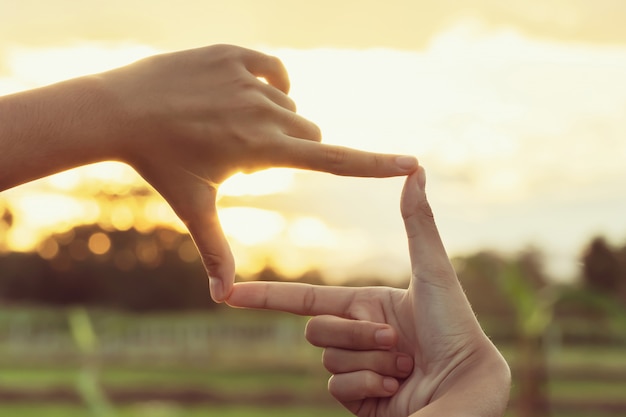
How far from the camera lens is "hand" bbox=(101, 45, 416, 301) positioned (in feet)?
2.71

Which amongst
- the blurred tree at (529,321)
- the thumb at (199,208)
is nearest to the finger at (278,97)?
the thumb at (199,208)

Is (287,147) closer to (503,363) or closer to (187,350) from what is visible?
(503,363)

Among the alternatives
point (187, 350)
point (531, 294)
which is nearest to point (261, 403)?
point (187, 350)

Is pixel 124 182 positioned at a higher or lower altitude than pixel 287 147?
higher

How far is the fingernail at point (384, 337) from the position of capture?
1058 mm

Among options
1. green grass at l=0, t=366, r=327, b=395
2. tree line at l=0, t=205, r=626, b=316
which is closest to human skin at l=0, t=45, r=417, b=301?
green grass at l=0, t=366, r=327, b=395

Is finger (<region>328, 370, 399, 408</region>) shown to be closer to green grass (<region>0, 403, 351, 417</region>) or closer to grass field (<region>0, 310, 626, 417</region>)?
grass field (<region>0, 310, 626, 417</region>)

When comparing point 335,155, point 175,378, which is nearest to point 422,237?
point 335,155

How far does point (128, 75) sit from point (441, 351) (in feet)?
1.63

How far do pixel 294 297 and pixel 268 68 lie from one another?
0.35m

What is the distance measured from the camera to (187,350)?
19.7 meters

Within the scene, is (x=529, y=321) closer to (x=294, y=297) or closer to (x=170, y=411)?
(x=294, y=297)

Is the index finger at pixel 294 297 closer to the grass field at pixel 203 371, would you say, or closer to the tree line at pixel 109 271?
the grass field at pixel 203 371

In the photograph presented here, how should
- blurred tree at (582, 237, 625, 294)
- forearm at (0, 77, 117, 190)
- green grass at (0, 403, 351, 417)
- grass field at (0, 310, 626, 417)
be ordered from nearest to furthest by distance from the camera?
forearm at (0, 77, 117, 190) → green grass at (0, 403, 351, 417) → grass field at (0, 310, 626, 417) → blurred tree at (582, 237, 625, 294)
